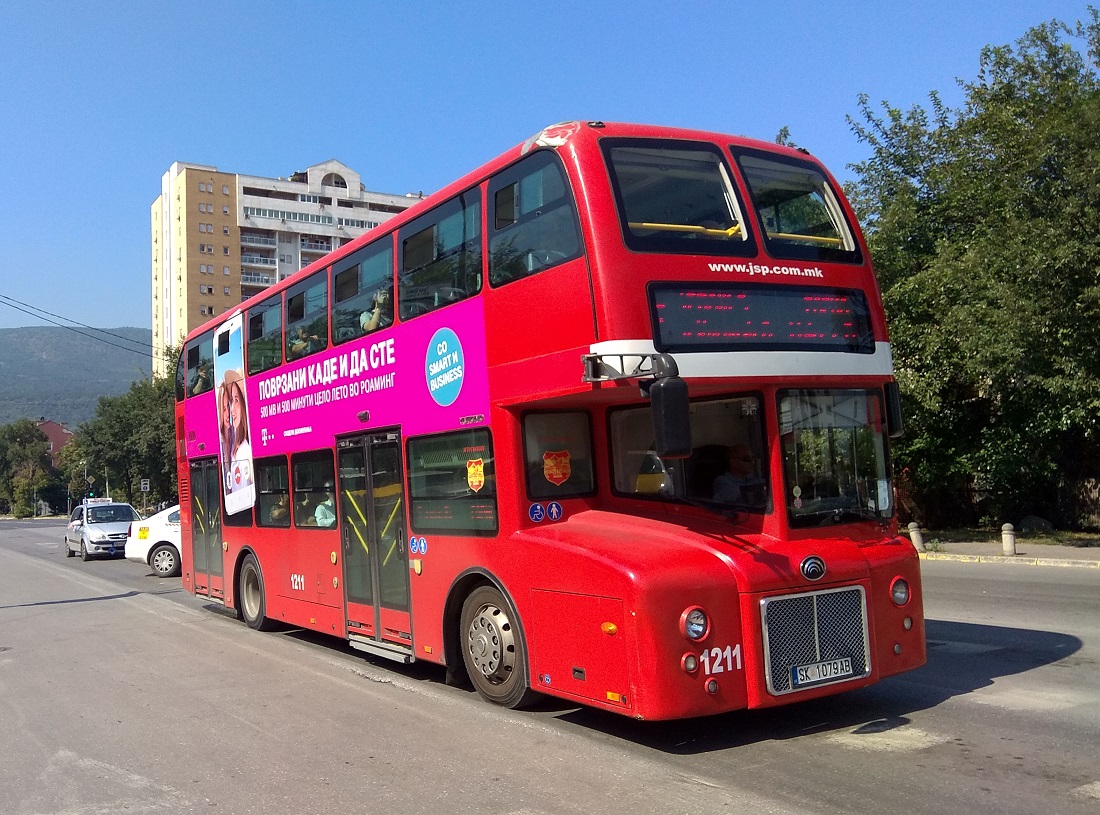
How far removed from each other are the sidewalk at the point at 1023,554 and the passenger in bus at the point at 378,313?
13510 millimetres

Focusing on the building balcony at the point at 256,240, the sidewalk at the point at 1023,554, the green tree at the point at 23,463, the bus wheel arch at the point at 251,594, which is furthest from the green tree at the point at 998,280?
the green tree at the point at 23,463

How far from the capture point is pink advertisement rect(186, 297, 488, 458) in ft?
25.7

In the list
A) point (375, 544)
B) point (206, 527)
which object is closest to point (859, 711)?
point (375, 544)

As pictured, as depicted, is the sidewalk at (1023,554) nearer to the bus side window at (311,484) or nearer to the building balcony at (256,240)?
the bus side window at (311,484)

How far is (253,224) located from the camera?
10744 centimetres

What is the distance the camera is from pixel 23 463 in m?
122

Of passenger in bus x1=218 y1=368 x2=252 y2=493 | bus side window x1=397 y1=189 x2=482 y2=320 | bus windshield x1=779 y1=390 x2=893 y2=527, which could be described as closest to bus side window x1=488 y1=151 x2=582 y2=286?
bus side window x1=397 y1=189 x2=482 y2=320

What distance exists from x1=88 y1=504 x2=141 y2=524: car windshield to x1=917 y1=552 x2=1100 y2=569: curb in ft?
73.0

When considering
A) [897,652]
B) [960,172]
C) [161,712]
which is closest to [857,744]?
[897,652]

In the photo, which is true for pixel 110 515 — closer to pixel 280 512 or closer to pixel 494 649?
pixel 280 512

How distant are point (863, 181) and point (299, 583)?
18.7m

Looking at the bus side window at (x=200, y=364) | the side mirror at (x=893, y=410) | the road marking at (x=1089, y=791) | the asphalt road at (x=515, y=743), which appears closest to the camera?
the road marking at (x=1089, y=791)

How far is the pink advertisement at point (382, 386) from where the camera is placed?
784 centimetres

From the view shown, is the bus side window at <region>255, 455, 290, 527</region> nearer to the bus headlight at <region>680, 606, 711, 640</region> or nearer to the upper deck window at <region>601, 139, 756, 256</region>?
the upper deck window at <region>601, 139, 756, 256</region>
